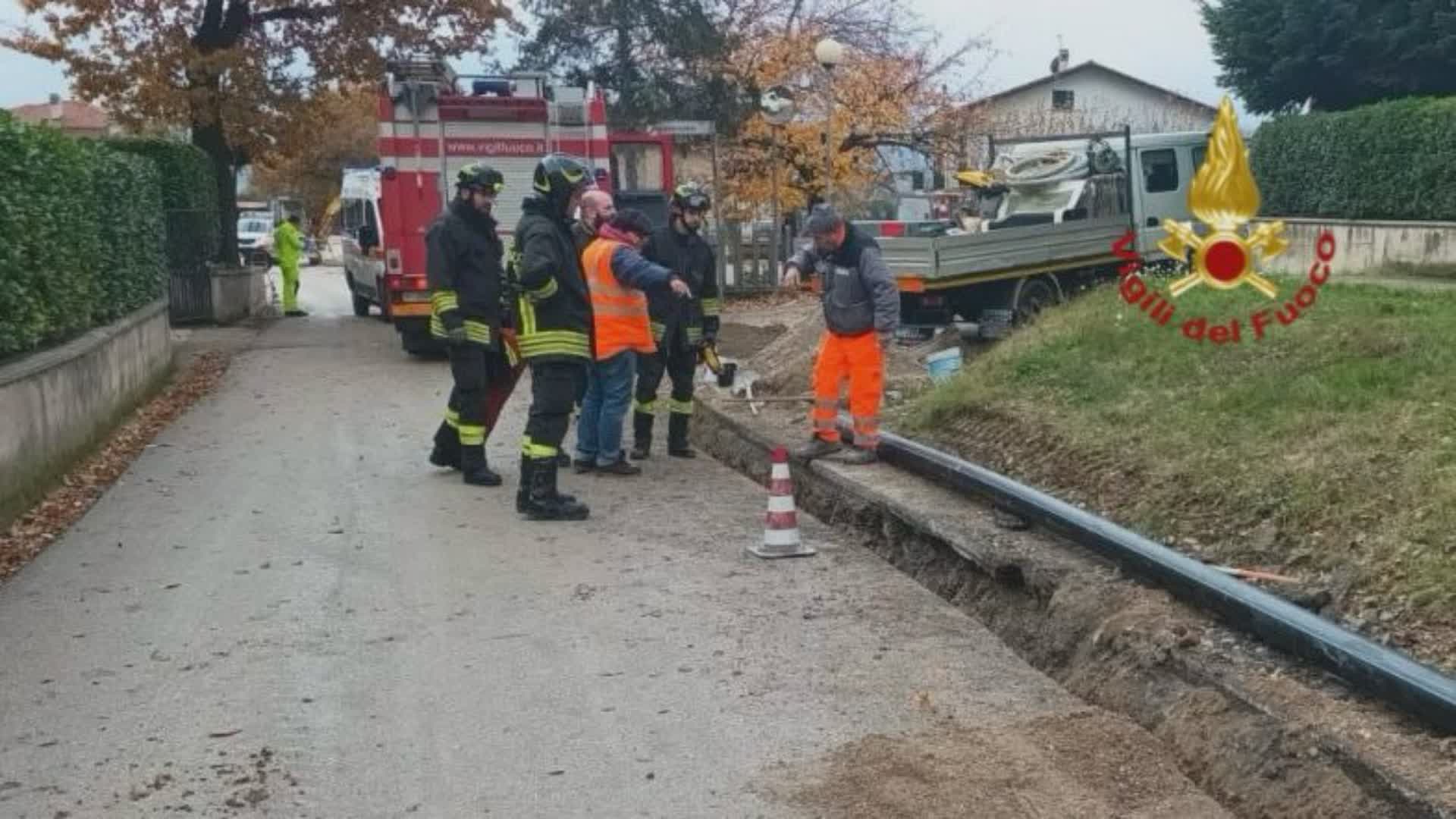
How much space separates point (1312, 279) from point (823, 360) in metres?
3.22

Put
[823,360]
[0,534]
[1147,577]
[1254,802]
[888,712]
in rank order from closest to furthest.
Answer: [1254,802]
[888,712]
[1147,577]
[0,534]
[823,360]

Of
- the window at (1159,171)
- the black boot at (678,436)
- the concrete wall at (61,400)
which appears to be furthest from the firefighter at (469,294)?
the window at (1159,171)

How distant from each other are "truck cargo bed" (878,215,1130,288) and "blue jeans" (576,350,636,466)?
655 cm

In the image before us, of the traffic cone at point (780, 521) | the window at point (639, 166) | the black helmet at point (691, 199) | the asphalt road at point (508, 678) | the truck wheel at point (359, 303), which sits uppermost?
the window at point (639, 166)

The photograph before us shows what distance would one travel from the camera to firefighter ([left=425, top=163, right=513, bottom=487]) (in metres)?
8.52

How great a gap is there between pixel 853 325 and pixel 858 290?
8.1 inches

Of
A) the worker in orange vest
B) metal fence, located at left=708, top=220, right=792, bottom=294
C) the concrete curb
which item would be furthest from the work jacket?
the concrete curb

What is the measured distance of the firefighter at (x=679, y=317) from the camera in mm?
9305

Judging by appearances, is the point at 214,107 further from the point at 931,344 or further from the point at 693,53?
the point at 931,344

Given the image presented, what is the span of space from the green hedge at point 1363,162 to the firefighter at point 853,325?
1464 centimetres

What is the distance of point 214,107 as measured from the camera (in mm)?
21844

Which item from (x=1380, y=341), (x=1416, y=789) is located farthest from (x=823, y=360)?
(x=1416, y=789)

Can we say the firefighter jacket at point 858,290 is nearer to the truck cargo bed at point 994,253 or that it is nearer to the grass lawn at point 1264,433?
the grass lawn at point 1264,433

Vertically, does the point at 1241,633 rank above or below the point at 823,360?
below
